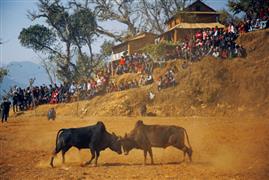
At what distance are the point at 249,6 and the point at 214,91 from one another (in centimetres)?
1333

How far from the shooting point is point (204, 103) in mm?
29016

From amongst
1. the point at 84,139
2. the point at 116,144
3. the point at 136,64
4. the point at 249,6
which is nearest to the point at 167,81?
the point at 136,64

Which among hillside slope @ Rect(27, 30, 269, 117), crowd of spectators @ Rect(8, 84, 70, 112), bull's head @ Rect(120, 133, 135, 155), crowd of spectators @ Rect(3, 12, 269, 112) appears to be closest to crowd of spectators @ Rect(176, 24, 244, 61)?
crowd of spectators @ Rect(3, 12, 269, 112)

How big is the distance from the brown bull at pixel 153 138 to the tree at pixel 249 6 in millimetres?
25647

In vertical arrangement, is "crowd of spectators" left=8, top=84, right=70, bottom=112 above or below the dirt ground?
above

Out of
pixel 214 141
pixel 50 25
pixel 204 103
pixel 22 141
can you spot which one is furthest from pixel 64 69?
pixel 214 141

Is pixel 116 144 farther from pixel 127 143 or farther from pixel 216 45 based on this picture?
pixel 216 45

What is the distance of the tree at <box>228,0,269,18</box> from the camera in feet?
122

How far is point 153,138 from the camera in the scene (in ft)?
46.6

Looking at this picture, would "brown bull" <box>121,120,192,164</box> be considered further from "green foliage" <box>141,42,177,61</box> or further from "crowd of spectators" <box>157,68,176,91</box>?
"green foliage" <box>141,42,177,61</box>

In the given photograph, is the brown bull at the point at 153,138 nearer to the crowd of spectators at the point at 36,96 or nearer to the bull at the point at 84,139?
the bull at the point at 84,139

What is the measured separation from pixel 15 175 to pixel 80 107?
23.6m

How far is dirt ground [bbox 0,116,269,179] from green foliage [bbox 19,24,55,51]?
38080 mm

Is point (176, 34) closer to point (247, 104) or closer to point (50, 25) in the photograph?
point (247, 104)
